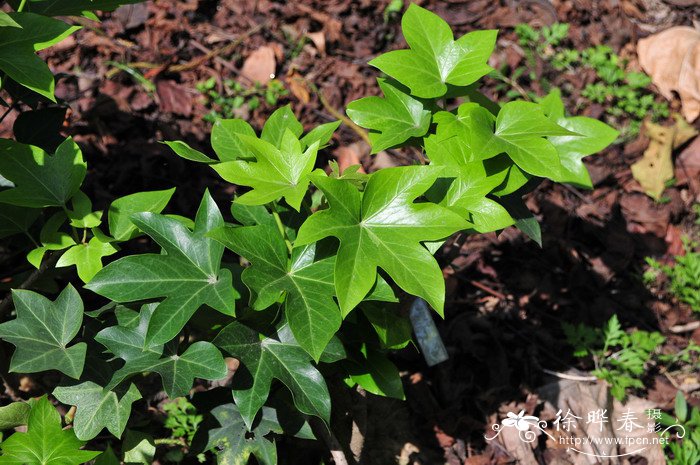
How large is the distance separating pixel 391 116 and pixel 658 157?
2.41 m

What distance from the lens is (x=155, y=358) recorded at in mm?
1499

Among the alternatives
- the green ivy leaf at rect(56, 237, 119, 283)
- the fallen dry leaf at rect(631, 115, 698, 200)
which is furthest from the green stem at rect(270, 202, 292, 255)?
the fallen dry leaf at rect(631, 115, 698, 200)

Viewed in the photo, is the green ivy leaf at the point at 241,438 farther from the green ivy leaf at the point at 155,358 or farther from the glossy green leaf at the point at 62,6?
the glossy green leaf at the point at 62,6

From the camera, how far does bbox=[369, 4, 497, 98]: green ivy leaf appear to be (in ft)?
5.58

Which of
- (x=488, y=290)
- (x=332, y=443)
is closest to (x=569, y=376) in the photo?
(x=488, y=290)

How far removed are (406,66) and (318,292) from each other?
0.70 m

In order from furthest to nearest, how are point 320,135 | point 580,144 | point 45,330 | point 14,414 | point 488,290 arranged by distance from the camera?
point 488,290 < point 580,144 < point 320,135 < point 14,414 < point 45,330

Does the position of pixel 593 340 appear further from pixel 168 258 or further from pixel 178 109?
pixel 178 109

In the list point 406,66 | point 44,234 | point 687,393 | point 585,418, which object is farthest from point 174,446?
point 687,393

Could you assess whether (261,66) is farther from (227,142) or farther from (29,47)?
(29,47)

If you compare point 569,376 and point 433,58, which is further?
point 569,376

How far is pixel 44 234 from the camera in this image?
171cm

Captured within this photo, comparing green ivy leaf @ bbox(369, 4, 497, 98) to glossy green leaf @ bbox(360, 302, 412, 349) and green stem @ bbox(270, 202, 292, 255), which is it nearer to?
green stem @ bbox(270, 202, 292, 255)

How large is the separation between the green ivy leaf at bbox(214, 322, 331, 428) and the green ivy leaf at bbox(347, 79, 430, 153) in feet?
1.87
